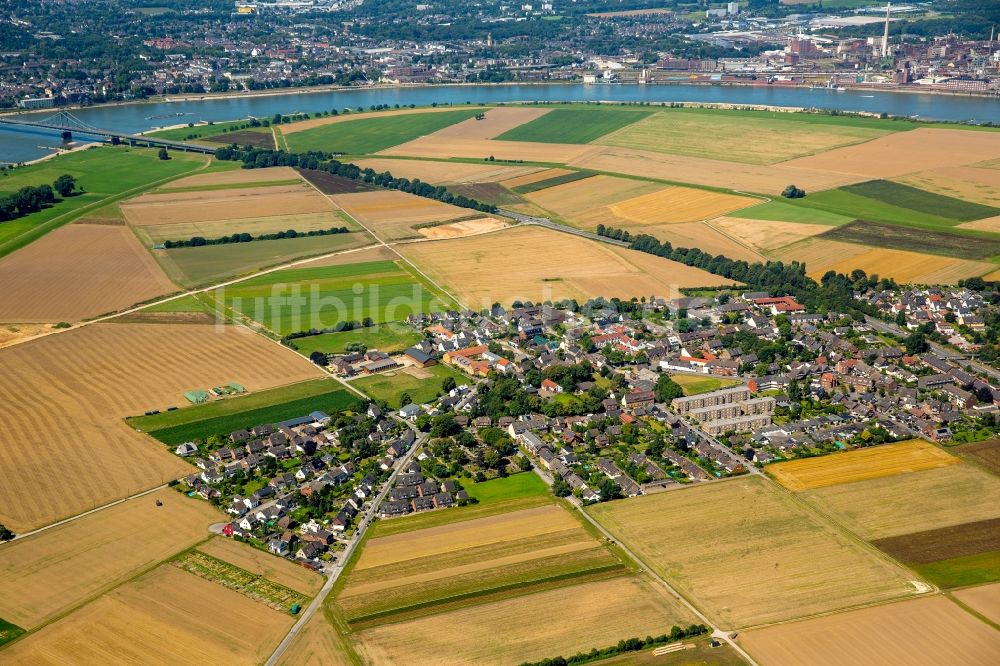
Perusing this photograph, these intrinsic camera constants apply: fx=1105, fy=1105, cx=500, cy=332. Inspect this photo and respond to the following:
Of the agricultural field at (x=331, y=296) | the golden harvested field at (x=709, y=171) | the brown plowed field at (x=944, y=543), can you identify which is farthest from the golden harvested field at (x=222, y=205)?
the brown plowed field at (x=944, y=543)

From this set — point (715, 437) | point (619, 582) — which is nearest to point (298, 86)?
point (715, 437)

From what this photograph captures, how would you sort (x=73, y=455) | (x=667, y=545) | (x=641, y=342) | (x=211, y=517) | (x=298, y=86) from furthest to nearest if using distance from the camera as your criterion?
(x=298, y=86) → (x=641, y=342) → (x=73, y=455) → (x=211, y=517) → (x=667, y=545)

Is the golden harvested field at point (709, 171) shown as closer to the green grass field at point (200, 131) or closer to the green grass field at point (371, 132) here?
the green grass field at point (371, 132)

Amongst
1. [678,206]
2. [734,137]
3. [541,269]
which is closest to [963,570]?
[541,269]

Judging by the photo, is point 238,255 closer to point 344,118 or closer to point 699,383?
point 699,383

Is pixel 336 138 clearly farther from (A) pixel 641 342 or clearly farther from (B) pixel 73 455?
(B) pixel 73 455

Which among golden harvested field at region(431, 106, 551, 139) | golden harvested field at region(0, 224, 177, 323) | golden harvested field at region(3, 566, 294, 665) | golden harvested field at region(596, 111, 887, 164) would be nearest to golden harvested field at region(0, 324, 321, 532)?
golden harvested field at region(0, 224, 177, 323)
